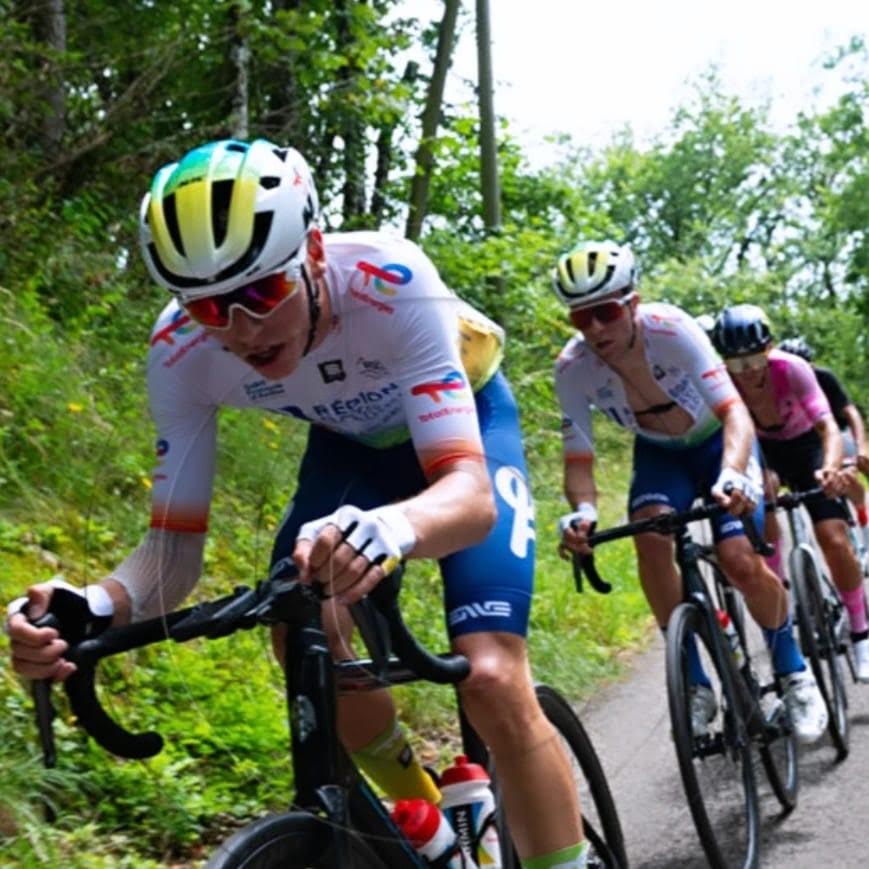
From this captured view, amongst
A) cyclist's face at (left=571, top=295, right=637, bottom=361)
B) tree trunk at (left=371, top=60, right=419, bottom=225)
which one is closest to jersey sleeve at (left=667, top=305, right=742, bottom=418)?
cyclist's face at (left=571, top=295, right=637, bottom=361)

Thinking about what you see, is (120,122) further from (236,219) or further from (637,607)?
(236,219)

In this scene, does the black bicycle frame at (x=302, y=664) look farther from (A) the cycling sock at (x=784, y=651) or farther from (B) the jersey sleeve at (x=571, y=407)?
(A) the cycling sock at (x=784, y=651)

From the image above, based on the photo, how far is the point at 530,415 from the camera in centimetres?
1380

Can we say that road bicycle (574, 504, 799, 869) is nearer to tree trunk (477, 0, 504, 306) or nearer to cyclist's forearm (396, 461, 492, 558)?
cyclist's forearm (396, 461, 492, 558)

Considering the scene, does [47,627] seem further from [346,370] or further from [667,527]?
[667,527]

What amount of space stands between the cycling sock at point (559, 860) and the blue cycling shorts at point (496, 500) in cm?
50

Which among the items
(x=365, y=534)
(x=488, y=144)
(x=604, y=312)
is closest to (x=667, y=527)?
(x=604, y=312)

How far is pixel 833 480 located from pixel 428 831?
3.96 meters

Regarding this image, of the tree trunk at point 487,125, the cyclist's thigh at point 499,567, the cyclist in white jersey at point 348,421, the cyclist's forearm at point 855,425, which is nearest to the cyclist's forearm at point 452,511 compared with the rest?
the cyclist in white jersey at point 348,421

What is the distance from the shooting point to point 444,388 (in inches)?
112

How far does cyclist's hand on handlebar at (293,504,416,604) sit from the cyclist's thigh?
2.84 ft

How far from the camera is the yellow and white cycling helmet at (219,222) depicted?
247 centimetres

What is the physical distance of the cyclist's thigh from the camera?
3.08 m

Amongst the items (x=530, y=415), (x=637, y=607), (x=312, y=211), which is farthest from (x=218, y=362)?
(x=530, y=415)
